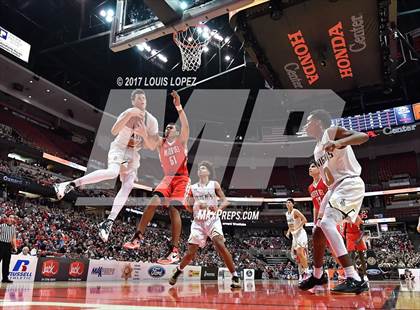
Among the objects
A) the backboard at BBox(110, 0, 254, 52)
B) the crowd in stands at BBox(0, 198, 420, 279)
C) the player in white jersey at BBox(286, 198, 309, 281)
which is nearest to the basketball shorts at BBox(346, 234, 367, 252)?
the player in white jersey at BBox(286, 198, 309, 281)

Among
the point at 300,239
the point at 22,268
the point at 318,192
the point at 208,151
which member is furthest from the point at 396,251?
the point at 22,268

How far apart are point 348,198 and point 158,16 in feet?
12.3

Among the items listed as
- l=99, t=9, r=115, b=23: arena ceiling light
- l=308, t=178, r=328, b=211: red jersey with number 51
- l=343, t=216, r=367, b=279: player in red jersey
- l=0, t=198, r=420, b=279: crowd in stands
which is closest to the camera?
l=308, t=178, r=328, b=211: red jersey with number 51

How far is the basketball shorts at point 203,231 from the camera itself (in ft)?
18.2

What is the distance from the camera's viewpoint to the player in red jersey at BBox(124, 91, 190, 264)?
4.71 m

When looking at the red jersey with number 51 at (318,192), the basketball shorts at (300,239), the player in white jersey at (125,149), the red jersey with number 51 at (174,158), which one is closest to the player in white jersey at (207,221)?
the red jersey with number 51 at (174,158)

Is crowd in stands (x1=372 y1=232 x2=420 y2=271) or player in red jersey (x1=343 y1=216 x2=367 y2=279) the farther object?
crowd in stands (x1=372 y1=232 x2=420 y2=271)

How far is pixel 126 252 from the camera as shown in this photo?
1964cm

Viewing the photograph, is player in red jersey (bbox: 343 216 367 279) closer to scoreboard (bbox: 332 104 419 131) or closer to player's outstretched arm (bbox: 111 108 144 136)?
player's outstretched arm (bbox: 111 108 144 136)

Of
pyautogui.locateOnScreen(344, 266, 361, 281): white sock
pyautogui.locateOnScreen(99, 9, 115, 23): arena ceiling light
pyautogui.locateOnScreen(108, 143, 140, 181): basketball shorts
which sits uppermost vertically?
pyautogui.locateOnScreen(99, 9, 115, 23): arena ceiling light

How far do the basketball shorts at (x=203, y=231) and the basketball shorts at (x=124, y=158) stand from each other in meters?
1.43

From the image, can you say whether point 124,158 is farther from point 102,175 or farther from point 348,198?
point 348,198

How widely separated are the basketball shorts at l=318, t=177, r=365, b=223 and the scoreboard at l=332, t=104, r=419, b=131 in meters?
18.6

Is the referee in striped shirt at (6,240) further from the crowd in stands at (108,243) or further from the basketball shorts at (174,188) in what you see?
the basketball shorts at (174,188)
